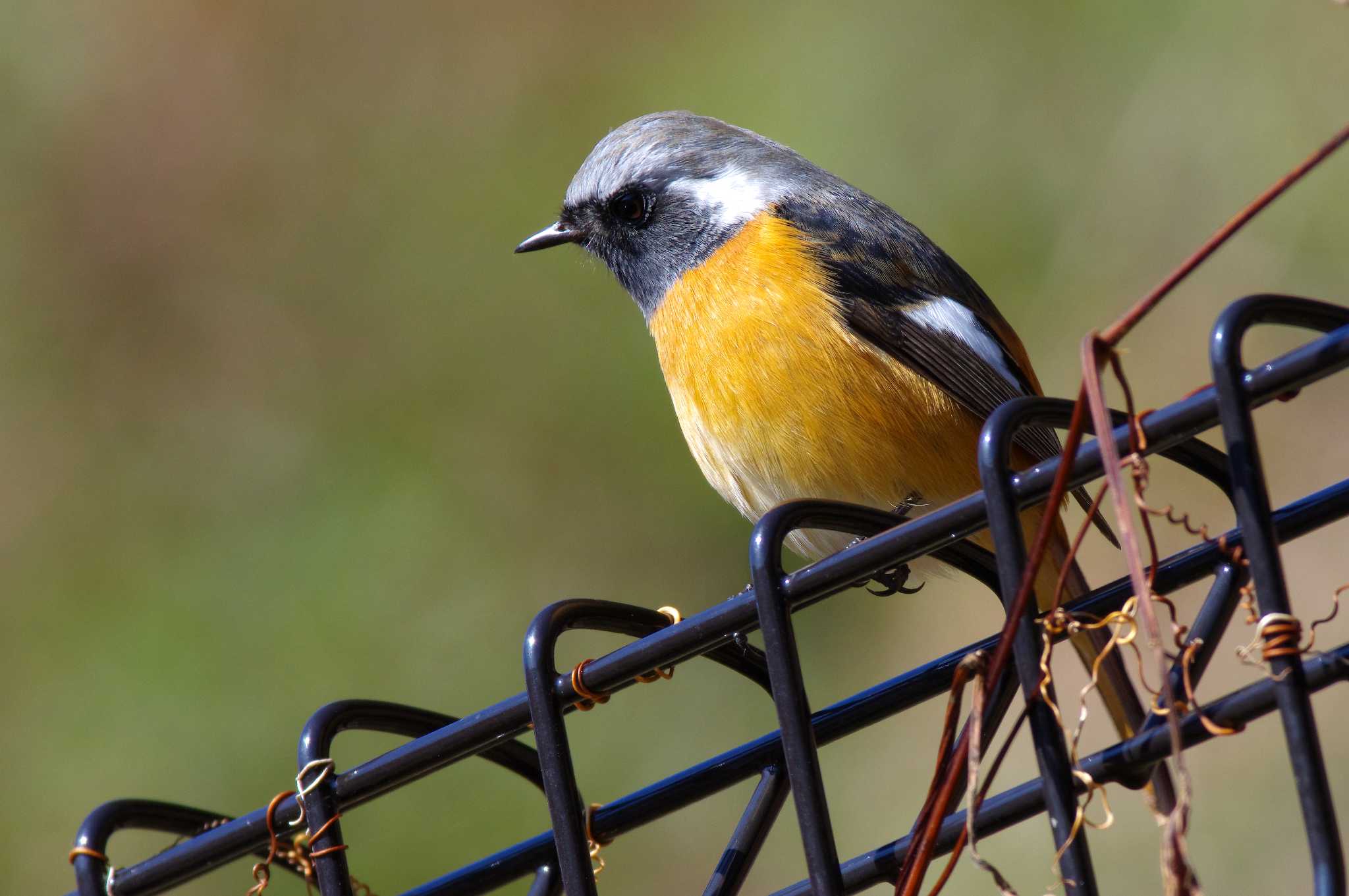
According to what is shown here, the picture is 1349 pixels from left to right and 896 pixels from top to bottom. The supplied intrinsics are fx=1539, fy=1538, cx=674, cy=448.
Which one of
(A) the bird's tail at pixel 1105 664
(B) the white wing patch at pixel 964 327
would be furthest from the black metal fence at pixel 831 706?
(B) the white wing patch at pixel 964 327

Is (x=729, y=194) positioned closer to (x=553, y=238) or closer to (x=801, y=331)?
(x=553, y=238)

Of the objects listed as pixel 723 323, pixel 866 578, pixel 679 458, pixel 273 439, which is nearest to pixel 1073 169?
pixel 679 458

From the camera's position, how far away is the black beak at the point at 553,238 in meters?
4.07

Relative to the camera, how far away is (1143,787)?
5.16 ft

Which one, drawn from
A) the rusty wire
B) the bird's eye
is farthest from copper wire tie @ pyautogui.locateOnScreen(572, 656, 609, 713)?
the bird's eye

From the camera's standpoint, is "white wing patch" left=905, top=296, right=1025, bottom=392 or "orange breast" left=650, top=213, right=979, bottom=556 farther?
"white wing patch" left=905, top=296, right=1025, bottom=392

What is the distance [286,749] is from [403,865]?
572mm

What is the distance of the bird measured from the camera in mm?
3236

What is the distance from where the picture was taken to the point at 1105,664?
2777mm

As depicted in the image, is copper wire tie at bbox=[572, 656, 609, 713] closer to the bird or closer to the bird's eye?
the bird

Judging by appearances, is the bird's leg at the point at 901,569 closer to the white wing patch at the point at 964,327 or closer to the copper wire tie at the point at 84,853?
the white wing patch at the point at 964,327

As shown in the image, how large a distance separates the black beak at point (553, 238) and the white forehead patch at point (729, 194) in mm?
323

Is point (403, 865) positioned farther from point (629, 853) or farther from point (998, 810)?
point (998, 810)

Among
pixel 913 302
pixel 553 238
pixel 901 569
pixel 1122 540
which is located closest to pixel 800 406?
pixel 901 569
